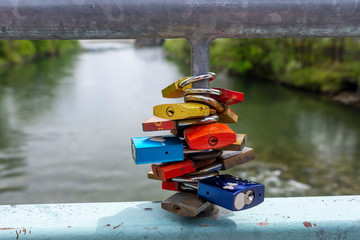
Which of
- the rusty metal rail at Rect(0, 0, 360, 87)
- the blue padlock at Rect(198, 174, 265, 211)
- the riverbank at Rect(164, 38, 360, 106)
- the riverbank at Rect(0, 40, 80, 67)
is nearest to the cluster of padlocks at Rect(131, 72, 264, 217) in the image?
the blue padlock at Rect(198, 174, 265, 211)

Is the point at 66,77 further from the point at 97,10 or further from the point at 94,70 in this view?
the point at 97,10

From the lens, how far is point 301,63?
2994 centimetres

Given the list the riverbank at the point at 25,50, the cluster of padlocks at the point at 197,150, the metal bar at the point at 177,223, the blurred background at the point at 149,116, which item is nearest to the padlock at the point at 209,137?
the cluster of padlocks at the point at 197,150

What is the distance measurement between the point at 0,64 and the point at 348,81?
1348 inches

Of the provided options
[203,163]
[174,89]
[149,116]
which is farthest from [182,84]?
[149,116]

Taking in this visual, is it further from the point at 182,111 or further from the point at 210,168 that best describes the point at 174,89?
the point at 210,168

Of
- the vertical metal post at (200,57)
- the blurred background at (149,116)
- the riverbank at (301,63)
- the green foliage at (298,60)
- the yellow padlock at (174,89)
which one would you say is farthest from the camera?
the green foliage at (298,60)

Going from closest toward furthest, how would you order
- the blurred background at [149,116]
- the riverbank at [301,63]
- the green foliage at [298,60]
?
1. the blurred background at [149,116]
2. the riverbank at [301,63]
3. the green foliage at [298,60]

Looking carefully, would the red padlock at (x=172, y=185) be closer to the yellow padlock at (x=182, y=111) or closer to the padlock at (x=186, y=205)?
the padlock at (x=186, y=205)

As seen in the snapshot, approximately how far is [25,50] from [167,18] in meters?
51.7

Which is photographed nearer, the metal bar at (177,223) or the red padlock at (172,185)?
the metal bar at (177,223)

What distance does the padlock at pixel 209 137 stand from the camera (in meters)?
1.14

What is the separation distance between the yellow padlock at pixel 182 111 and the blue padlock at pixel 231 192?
0.21 metres

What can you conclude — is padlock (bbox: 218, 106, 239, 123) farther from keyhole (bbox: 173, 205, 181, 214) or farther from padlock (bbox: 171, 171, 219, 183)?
keyhole (bbox: 173, 205, 181, 214)
